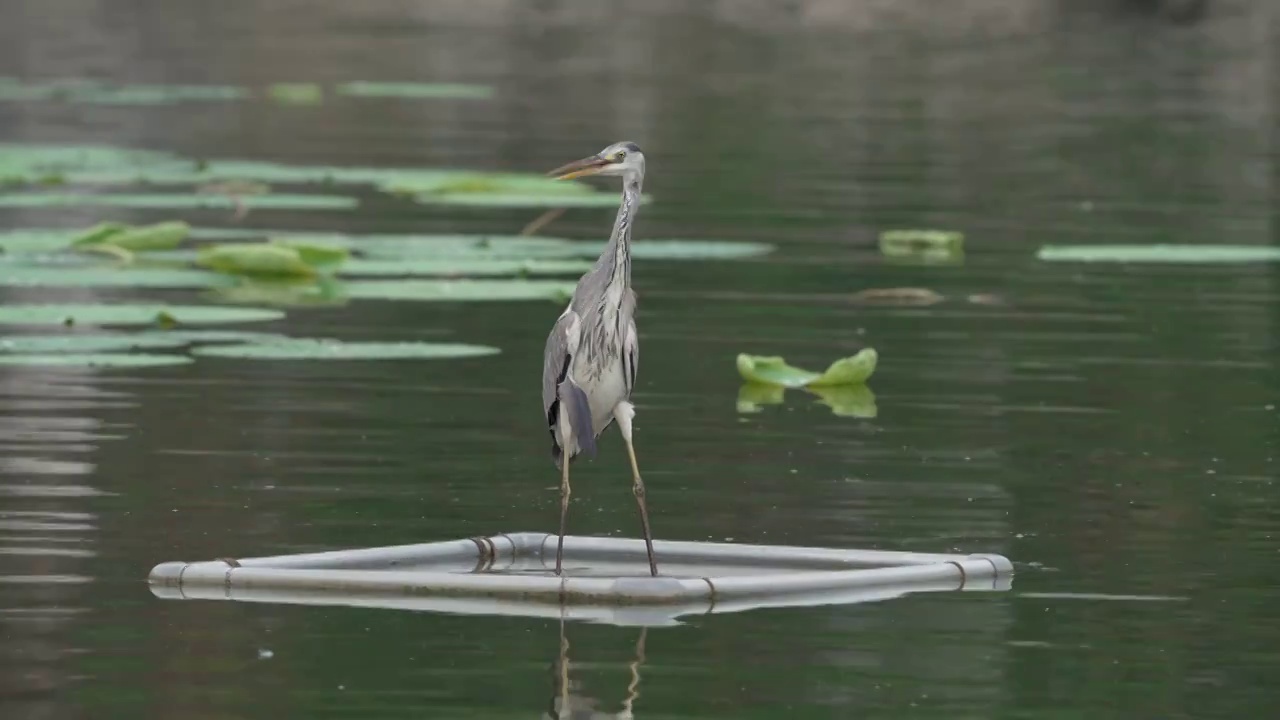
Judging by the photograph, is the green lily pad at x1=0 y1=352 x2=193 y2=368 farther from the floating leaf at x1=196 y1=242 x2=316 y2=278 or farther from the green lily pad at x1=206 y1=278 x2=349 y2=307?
the floating leaf at x1=196 y1=242 x2=316 y2=278

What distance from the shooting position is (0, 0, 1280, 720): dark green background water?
7.20 m

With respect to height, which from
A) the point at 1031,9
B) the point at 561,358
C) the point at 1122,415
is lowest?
the point at 1031,9

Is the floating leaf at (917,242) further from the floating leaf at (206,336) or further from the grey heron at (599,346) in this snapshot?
the grey heron at (599,346)

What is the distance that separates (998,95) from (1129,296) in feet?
68.2

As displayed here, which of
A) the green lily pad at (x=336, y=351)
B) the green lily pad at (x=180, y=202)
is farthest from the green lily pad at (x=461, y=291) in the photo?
the green lily pad at (x=180, y=202)

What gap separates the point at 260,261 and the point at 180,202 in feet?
13.9

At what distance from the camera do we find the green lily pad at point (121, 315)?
47.2 ft

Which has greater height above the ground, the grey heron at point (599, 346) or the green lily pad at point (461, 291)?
the grey heron at point (599, 346)

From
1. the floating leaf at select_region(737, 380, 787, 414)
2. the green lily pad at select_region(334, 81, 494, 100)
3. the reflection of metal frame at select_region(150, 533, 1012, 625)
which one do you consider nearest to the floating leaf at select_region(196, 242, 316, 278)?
the floating leaf at select_region(737, 380, 787, 414)

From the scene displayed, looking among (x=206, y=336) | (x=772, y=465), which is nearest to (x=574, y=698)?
(x=772, y=465)

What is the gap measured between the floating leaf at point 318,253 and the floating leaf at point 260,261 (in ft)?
0.49

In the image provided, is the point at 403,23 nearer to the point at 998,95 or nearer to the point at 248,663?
the point at 998,95

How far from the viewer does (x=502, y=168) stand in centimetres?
2545

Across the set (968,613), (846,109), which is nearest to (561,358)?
(968,613)
